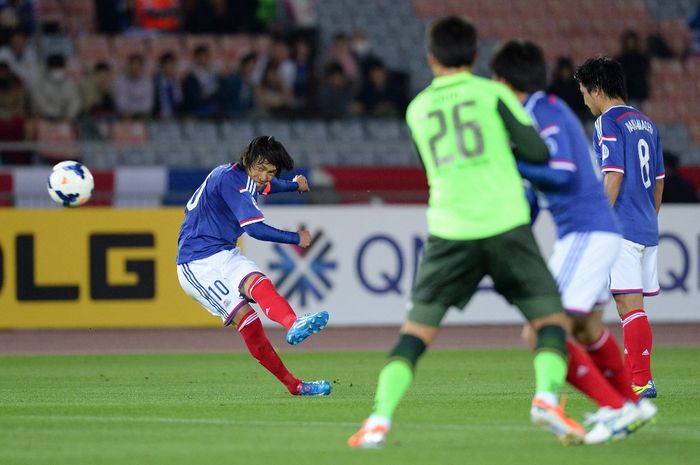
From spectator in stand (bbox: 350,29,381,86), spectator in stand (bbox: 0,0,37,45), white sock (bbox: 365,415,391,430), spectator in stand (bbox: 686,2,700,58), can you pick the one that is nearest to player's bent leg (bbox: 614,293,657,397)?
white sock (bbox: 365,415,391,430)

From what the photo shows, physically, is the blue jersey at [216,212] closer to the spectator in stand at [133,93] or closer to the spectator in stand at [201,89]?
the spectator in stand at [133,93]

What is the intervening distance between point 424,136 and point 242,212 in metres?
3.11

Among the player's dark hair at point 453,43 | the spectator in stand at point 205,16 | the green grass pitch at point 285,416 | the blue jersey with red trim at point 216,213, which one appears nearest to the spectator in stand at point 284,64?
the spectator in stand at point 205,16

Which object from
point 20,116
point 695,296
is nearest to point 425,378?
point 695,296

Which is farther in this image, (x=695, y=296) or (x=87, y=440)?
(x=695, y=296)

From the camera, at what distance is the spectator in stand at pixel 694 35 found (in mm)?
24516

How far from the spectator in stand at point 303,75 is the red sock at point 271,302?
37.7ft

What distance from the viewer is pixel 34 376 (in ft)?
38.3

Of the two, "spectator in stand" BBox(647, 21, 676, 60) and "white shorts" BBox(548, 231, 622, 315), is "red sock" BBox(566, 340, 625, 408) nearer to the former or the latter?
"white shorts" BBox(548, 231, 622, 315)

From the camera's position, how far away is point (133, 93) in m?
20.0

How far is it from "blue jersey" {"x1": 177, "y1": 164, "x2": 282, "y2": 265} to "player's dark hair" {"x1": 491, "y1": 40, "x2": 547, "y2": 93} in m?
3.10

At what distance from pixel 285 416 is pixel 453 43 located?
9.28ft

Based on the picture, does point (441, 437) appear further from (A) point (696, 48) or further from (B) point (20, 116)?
(A) point (696, 48)

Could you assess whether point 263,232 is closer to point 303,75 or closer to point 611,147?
point 611,147
